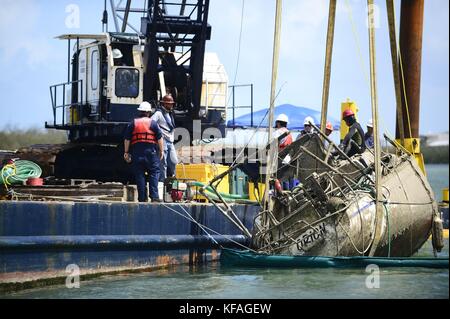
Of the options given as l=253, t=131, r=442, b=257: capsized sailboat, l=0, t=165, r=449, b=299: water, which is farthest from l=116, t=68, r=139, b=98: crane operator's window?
l=0, t=165, r=449, b=299: water

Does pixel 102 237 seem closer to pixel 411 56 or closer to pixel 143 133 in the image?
pixel 143 133

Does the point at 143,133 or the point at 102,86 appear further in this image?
the point at 102,86

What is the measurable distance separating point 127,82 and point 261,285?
6.50 metres

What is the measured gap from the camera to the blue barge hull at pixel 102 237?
13344 mm

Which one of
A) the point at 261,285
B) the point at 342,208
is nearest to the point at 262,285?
the point at 261,285

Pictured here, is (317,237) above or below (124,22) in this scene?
below

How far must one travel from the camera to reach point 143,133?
15609mm

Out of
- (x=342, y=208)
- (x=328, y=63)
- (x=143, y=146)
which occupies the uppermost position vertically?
(x=328, y=63)

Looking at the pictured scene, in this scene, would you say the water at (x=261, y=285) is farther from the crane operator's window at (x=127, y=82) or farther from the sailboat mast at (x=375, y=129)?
the crane operator's window at (x=127, y=82)

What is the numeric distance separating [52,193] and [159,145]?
173 centimetres
